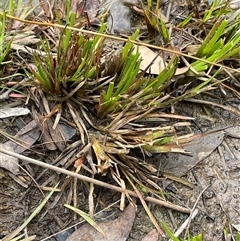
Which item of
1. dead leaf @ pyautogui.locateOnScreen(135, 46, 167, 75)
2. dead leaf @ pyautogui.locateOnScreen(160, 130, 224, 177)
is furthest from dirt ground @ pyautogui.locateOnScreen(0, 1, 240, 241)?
dead leaf @ pyautogui.locateOnScreen(135, 46, 167, 75)

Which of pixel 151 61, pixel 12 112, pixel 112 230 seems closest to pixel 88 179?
Result: pixel 112 230

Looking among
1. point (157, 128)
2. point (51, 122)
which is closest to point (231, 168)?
point (157, 128)

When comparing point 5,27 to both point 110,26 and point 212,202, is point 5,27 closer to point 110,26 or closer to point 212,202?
point 110,26

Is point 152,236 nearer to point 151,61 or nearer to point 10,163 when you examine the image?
point 10,163

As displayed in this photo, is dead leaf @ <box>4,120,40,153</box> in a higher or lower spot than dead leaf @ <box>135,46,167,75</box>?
lower

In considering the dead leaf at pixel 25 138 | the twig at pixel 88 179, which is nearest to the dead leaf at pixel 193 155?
the twig at pixel 88 179

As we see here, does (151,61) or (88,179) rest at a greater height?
(151,61)

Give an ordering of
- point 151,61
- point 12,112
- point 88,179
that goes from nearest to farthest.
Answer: point 88,179 < point 12,112 < point 151,61

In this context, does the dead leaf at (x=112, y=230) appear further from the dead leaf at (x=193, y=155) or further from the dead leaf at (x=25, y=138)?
the dead leaf at (x=25, y=138)

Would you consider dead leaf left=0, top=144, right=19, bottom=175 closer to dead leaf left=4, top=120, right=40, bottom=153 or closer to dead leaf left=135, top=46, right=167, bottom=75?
dead leaf left=4, top=120, right=40, bottom=153
